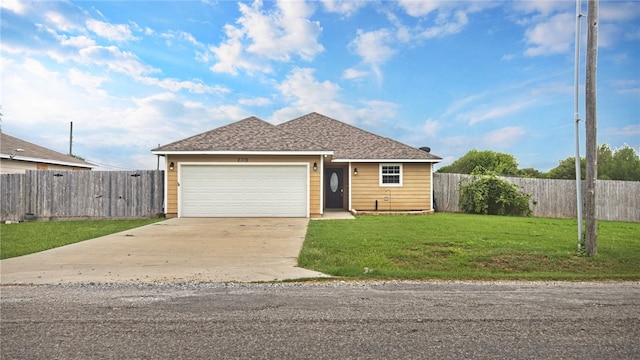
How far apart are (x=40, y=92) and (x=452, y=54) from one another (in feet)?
54.3

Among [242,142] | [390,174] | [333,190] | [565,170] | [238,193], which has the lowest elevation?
[238,193]

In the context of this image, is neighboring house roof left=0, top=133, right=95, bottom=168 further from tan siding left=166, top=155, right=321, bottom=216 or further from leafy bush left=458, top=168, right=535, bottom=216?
leafy bush left=458, top=168, right=535, bottom=216

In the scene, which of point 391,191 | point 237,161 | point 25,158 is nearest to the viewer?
point 237,161

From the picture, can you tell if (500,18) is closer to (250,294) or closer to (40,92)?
→ (250,294)

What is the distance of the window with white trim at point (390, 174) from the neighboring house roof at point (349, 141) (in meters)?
0.45

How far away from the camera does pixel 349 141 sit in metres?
20.7

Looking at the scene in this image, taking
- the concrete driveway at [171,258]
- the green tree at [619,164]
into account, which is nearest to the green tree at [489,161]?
the green tree at [619,164]

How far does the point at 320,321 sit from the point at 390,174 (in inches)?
599

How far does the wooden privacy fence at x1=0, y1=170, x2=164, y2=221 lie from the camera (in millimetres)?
15648

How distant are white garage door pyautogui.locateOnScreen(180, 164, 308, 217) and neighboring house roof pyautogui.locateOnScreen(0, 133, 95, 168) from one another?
31.0ft

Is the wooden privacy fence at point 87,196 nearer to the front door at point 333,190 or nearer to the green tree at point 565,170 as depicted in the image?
the front door at point 333,190

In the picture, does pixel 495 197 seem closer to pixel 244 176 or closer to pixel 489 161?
pixel 244 176

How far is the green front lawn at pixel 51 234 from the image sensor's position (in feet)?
29.7

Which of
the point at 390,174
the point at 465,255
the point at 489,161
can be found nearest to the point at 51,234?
the point at 465,255
